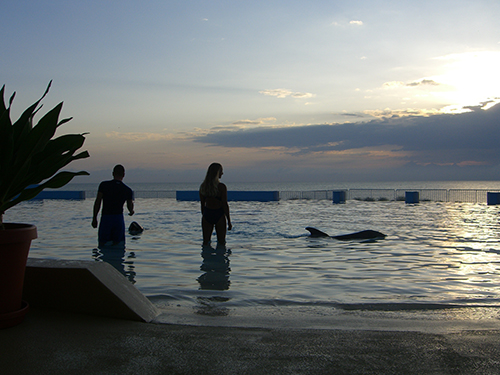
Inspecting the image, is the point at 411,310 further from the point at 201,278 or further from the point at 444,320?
the point at 201,278

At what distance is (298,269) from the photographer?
830 cm

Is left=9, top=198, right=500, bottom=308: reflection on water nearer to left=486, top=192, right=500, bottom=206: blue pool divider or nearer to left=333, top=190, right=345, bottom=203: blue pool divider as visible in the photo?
left=486, top=192, right=500, bottom=206: blue pool divider

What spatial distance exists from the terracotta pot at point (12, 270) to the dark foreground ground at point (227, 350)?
13 centimetres

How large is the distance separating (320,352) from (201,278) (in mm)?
4547

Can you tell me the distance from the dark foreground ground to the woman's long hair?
214 inches

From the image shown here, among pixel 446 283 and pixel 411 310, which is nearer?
pixel 411 310

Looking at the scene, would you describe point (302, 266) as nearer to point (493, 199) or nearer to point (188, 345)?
point (188, 345)

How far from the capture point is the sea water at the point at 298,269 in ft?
18.8

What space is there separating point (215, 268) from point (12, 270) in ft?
16.9

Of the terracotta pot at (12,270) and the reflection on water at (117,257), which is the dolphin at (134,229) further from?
the terracotta pot at (12,270)

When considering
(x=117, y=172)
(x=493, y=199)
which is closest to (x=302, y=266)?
(x=117, y=172)

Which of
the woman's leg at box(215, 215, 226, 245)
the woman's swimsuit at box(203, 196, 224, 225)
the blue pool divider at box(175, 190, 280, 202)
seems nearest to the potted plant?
the woman's swimsuit at box(203, 196, 224, 225)

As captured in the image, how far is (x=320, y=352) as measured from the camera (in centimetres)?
315

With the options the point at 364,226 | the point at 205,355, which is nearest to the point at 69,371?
the point at 205,355
